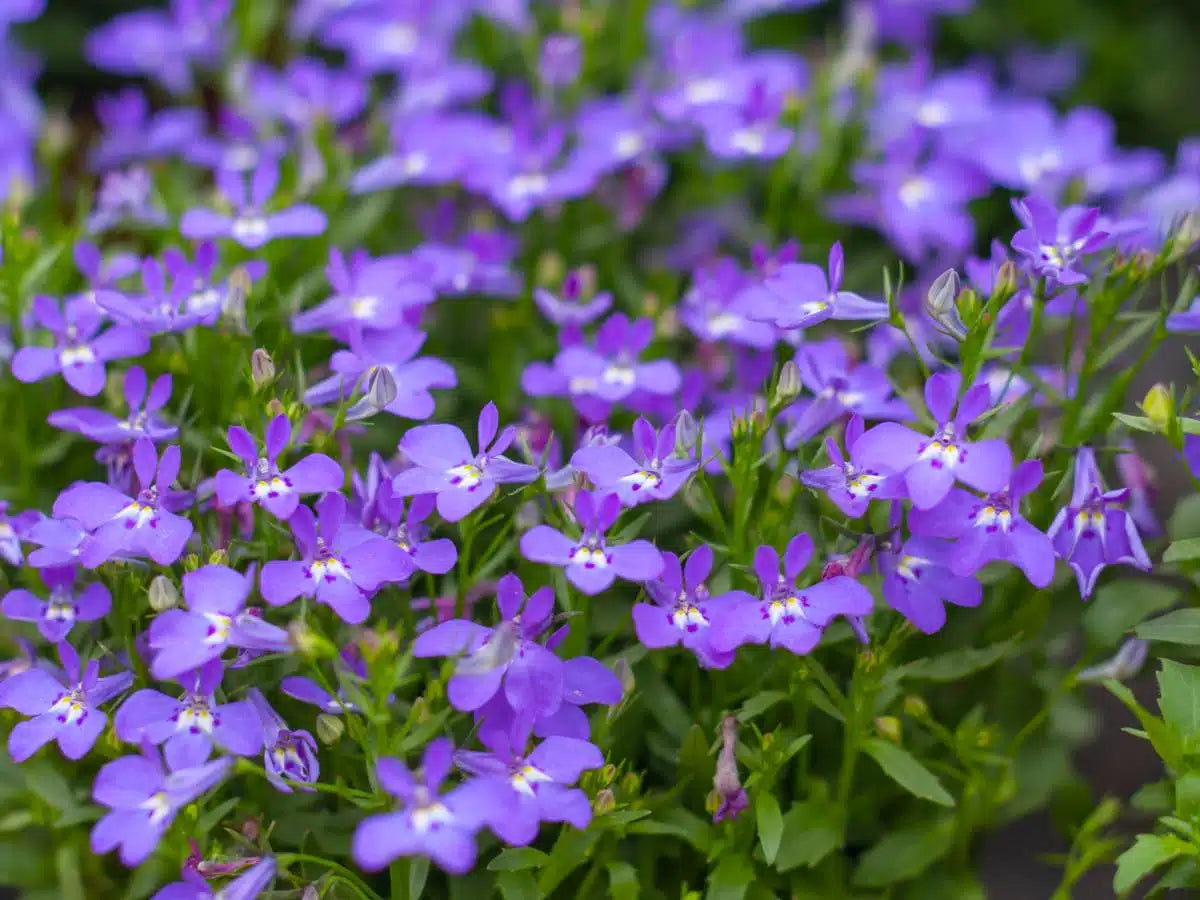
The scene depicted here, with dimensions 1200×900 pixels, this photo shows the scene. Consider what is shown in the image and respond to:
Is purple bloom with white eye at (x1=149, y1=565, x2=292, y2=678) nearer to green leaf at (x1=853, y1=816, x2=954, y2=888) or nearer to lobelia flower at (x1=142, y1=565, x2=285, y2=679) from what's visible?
lobelia flower at (x1=142, y1=565, x2=285, y2=679)

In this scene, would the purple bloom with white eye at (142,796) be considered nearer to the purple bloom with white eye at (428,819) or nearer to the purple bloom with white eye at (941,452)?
the purple bloom with white eye at (428,819)

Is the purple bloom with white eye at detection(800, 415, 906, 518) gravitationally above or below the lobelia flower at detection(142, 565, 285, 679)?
above

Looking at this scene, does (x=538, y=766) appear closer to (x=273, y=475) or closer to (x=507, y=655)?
(x=507, y=655)

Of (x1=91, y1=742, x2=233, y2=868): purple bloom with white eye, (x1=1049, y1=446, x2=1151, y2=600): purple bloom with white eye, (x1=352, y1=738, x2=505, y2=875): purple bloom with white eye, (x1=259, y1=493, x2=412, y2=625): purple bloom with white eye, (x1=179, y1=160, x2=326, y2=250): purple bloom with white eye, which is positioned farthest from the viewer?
(x1=179, y1=160, x2=326, y2=250): purple bloom with white eye

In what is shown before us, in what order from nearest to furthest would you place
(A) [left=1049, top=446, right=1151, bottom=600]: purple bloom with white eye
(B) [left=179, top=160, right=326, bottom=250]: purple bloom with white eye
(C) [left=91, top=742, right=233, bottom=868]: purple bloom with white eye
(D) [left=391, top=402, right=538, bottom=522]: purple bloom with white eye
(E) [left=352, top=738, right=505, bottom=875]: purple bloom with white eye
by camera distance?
(E) [left=352, top=738, right=505, bottom=875]: purple bloom with white eye
(C) [left=91, top=742, right=233, bottom=868]: purple bloom with white eye
(D) [left=391, top=402, right=538, bottom=522]: purple bloom with white eye
(A) [left=1049, top=446, right=1151, bottom=600]: purple bloom with white eye
(B) [left=179, top=160, right=326, bottom=250]: purple bloom with white eye

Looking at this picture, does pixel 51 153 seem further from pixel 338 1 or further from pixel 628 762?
pixel 628 762

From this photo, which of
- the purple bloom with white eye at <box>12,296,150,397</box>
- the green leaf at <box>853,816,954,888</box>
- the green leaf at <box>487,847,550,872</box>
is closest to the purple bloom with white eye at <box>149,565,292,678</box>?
the green leaf at <box>487,847,550,872</box>

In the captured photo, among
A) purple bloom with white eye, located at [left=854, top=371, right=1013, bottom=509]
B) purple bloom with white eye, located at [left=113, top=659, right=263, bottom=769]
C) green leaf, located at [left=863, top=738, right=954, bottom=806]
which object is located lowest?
green leaf, located at [left=863, top=738, right=954, bottom=806]
